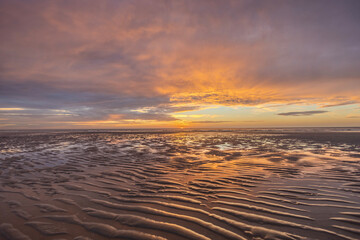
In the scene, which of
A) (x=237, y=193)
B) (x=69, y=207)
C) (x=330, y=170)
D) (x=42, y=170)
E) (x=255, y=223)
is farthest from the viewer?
(x=42, y=170)

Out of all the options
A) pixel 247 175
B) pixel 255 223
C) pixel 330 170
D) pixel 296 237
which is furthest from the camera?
pixel 330 170

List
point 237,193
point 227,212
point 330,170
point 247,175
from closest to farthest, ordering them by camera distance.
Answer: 1. point 227,212
2. point 237,193
3. point 247,175
4. point 330,170

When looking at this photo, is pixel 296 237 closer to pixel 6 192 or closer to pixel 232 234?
pixel 232 234

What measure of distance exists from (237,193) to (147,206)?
8.79 feet

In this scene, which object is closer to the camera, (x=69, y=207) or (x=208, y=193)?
(x=69, y=207)

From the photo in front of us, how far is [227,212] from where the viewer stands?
419 cm

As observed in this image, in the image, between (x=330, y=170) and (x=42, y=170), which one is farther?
(x=42, y=170)

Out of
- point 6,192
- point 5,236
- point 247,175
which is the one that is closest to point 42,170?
point 6,192

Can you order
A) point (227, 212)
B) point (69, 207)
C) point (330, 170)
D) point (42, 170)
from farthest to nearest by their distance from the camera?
point (42, 170), point (330, 170), point (69, 207), point (227, 212)

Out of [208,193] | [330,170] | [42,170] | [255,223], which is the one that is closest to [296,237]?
[255,223]

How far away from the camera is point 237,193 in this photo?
539 centimetres

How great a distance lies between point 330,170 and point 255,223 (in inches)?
261

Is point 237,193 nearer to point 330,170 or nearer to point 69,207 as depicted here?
point 69,207

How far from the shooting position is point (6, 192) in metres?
5.51
